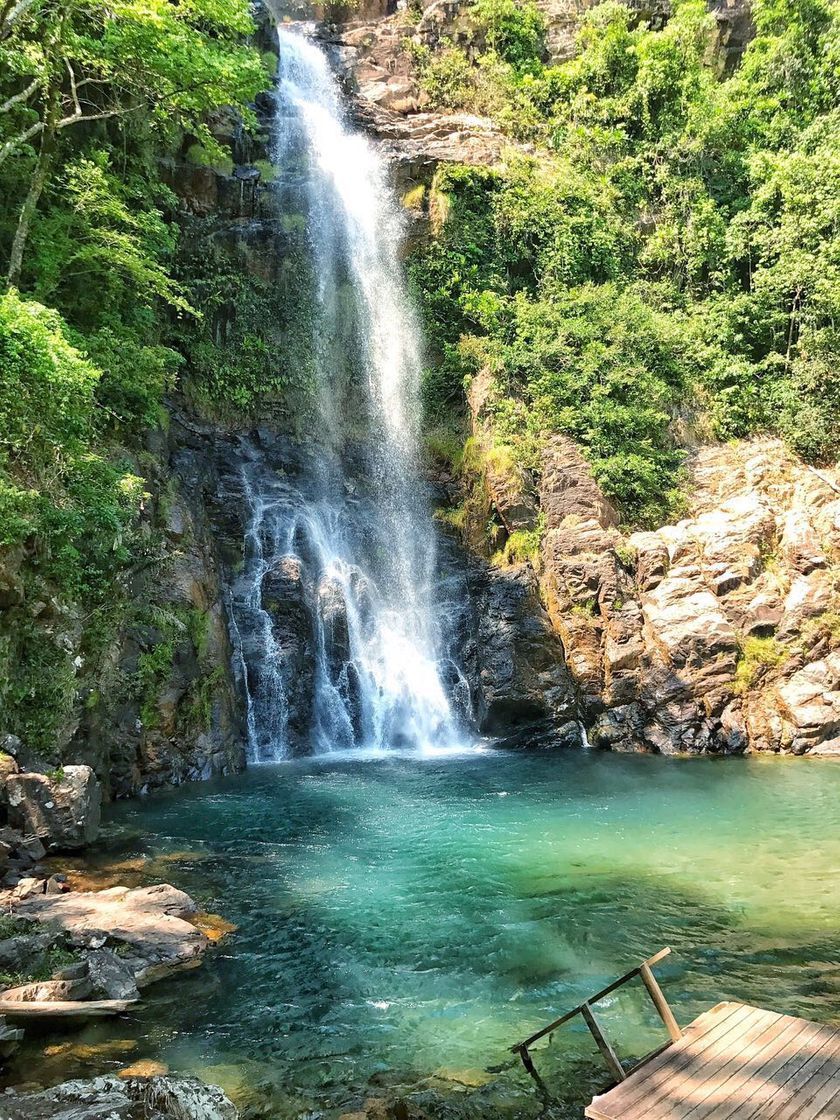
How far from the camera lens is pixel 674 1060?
479 cm

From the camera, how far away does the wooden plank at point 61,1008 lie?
233 inches

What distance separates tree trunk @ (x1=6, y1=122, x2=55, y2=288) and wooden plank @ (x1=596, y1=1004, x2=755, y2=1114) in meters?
14.6

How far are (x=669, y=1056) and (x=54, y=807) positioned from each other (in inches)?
336

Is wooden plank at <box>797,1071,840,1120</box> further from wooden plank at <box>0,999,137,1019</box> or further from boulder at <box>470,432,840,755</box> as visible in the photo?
boulder at <box>470,432,840,755</box>

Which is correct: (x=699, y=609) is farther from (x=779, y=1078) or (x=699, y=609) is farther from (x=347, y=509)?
(x=779, y=1078)

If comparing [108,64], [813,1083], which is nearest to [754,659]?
[813,1083]

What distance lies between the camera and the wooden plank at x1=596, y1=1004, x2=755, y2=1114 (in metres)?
4.40

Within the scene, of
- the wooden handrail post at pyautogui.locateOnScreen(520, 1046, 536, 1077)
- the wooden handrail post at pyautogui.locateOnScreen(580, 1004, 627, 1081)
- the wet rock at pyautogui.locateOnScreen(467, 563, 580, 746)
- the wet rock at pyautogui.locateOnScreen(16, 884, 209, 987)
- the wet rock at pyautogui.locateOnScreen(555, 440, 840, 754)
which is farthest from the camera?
the wet rock at pyautogui.locateOnScreen(467, 563, 580, 746)

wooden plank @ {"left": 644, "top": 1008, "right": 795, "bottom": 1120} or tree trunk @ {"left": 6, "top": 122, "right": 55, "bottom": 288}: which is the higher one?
tree trunk @ {"left": 6, "top": 122, "right": 55, "bottom": 288}

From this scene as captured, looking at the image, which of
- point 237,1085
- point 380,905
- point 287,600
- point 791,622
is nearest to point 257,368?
point 287,600

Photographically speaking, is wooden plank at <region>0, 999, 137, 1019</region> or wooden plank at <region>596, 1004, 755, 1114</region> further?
wooden plank at <region>0, 999, 137, 1019</region>

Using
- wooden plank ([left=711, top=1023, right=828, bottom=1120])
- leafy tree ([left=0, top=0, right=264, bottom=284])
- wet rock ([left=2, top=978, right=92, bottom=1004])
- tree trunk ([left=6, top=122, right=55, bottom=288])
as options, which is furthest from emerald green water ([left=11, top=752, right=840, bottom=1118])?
leafy tree ([left=0, top=0, right=264, bottom=284])

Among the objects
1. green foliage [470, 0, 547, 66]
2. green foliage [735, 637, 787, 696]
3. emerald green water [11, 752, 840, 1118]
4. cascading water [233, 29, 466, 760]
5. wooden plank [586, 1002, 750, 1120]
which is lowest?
emerald green water [11, 752, 840, 1118]

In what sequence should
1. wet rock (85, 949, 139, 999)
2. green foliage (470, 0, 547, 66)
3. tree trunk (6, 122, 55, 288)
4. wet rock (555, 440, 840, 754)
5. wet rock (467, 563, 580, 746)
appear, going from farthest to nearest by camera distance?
green foliage (470, 0, 547, 66) → wet rock (467, 563, 580, 746) → wet rock (555, 440, 840, 754) → tree trunk (6, 122, 55, 288) → wet rock (85, 949, 139, 999)
